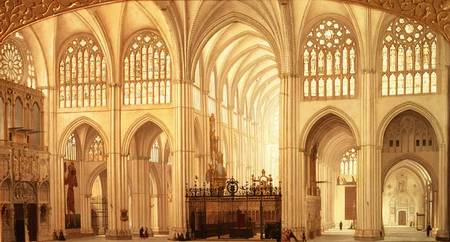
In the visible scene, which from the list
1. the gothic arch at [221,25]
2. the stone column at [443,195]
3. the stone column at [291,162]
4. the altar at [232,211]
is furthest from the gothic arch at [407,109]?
the gothic arch at [221,25]

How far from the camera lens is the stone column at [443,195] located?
44312 millimetres

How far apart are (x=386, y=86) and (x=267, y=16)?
389 inches

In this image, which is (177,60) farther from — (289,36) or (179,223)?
(179,223)

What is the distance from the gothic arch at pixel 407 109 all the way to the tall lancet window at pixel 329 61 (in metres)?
3.29

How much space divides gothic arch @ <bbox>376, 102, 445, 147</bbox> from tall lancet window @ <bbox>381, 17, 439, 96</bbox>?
1036 mm

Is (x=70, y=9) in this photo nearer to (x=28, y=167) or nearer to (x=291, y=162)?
(x=291, y=162)

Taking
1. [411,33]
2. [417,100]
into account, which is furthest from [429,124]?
[411,33]

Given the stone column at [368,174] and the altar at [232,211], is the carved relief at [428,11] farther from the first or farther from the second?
the altar at [232,211]

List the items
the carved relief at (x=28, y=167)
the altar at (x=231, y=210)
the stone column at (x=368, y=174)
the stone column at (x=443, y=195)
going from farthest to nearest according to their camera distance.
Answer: the altar at (x=231, y=210) < the stone column at (x=368, y=174) < the carved relief at (x=28, y=167) < the stone column at (x=443, y=195)

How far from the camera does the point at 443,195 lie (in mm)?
44719

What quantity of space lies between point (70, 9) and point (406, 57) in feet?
124

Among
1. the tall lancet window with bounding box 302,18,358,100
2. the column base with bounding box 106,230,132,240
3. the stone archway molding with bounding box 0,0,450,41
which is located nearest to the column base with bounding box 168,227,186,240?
the column base with bounding box 106,230,132,240

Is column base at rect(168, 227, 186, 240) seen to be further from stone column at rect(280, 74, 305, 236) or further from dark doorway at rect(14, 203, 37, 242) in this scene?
dark doorway at rect(14, 203, 37, 242)

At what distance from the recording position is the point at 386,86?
4666 cm
